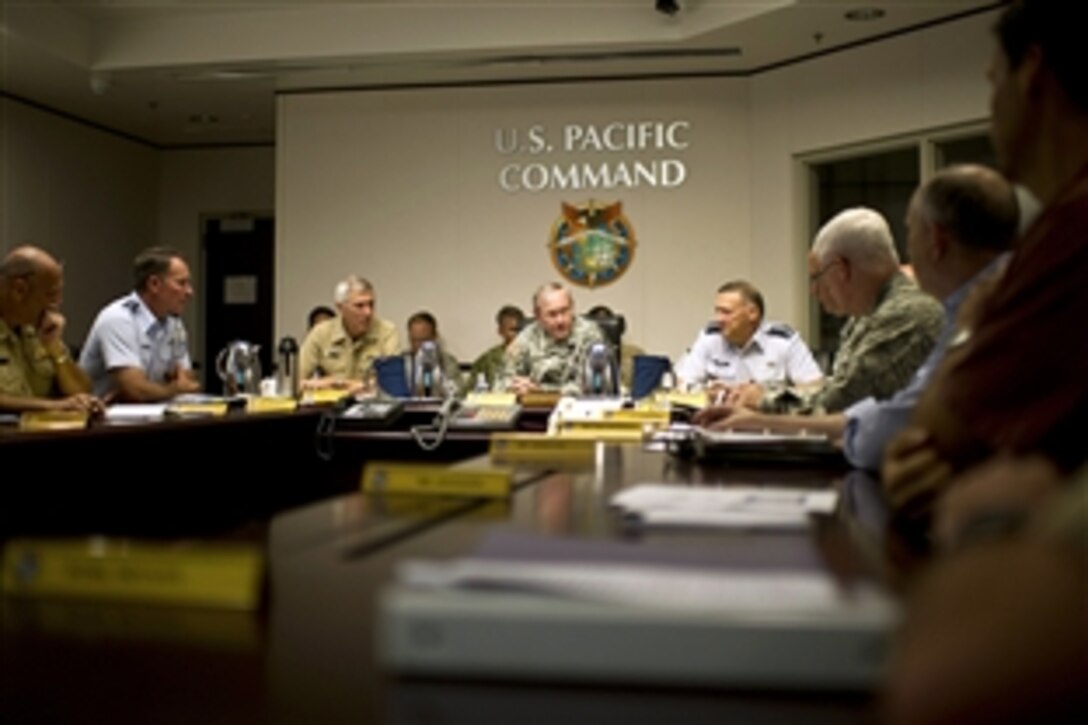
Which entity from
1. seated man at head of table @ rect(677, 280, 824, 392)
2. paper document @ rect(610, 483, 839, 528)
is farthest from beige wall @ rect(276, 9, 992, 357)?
paper document @ rect(610, 483, 839, 528)

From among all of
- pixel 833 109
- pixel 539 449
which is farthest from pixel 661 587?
pixel 833 109

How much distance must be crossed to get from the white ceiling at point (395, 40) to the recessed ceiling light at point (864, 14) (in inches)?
1.7

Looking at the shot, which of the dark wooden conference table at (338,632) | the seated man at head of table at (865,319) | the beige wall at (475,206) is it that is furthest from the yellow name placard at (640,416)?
the beige wall at (475,206)

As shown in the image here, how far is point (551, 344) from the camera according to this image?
206 inches

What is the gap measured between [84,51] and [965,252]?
22.8 feet

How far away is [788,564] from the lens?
2.50 ft

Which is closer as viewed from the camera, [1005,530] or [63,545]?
[1005,530]

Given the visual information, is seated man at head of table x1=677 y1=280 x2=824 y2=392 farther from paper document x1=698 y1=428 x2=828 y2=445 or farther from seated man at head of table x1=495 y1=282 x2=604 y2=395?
paper document x1=698 y1=428 x2=828 y2=445

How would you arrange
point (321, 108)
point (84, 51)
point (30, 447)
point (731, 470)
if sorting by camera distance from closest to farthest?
point (731, 470), point (30, 447), point (84, 51), point (321, 108)

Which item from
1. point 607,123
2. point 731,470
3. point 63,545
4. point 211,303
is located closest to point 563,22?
point 607,123

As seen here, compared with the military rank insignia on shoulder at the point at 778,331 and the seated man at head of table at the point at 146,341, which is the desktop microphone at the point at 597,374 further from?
the seated man at head of table at the point at 146,341

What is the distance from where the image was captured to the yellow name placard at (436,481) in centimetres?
139

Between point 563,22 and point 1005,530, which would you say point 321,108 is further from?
point 1005,530

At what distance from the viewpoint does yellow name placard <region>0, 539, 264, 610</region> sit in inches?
31.8
